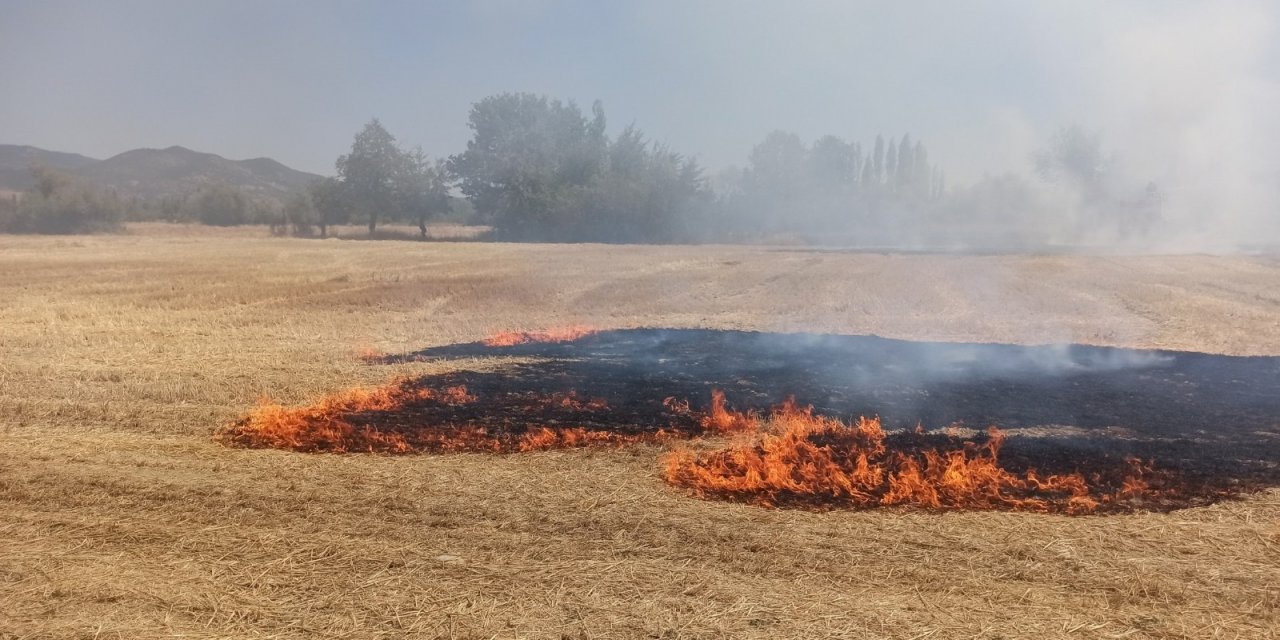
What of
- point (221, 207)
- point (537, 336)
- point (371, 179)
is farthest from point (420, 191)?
point (537, 336)

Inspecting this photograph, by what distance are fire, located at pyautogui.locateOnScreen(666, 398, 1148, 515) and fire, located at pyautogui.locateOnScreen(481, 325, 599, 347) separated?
282 inches

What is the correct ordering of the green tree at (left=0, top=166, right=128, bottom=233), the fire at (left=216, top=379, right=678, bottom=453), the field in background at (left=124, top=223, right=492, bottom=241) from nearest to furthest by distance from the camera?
the fire at (left=216, top=379, right=678, bottom=453)
the field in background at (left=124, top=223, right=492, bottom=241)
the green tree at (left=0, top=166, right=128, bottom=233)

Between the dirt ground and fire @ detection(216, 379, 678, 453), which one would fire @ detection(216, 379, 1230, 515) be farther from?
the dirt ground

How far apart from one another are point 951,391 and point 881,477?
416 cm

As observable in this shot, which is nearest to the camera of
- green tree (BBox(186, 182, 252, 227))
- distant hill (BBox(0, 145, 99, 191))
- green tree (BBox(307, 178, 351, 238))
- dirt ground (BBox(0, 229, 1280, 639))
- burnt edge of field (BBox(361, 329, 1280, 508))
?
dirt ground (BBox(0, 229, 1280, 639))

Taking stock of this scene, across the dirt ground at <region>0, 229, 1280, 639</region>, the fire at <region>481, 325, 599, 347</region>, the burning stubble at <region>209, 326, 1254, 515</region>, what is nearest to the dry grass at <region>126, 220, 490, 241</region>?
the fire at <region>481, 325, 599, 347</region>

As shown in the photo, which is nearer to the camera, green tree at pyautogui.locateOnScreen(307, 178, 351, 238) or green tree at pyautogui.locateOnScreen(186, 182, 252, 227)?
green tree at pyautogui.locateOnScreen(307, 178, 351, 238)

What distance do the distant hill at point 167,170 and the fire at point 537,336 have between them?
443ft

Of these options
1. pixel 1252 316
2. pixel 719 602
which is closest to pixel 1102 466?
pixel 719 602

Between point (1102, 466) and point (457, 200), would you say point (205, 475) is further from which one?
point (457, 200)

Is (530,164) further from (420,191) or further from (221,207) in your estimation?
(221,207)

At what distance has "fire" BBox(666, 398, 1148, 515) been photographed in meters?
6.68

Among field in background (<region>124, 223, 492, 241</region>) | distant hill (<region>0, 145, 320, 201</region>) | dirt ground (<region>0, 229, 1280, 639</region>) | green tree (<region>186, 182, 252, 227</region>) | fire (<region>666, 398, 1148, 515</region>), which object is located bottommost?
dirt ground (<region>0, 229, 1280, 639</region>)

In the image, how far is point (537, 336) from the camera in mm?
15562
